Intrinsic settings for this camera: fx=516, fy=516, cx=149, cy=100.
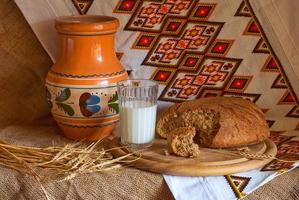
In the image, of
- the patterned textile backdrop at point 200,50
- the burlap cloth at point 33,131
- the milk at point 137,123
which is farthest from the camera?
the patterned textile backdrop at point 200,50

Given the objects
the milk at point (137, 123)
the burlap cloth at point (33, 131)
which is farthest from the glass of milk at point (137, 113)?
the burlap cloth at point (33, 131)

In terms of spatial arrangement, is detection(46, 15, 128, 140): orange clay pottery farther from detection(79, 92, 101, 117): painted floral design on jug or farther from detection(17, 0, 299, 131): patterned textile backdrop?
detection(17, 0, 299, 131): patterned textile backdrop

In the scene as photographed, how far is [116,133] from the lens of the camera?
50.9 inches

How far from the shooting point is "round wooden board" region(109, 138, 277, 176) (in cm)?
103

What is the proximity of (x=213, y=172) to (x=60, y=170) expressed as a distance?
1.03 ft

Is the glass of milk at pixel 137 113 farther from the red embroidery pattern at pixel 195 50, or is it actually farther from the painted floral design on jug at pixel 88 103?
the red embroidery pattern at pixel 195 50

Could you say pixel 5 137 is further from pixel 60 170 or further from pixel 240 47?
pixel 240 47

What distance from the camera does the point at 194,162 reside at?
1061mm

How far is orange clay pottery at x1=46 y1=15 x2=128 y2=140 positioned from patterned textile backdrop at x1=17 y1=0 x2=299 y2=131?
0.40 ft

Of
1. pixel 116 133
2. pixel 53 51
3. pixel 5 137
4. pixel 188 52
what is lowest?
pixel 5 137

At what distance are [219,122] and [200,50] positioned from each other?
0.28 m

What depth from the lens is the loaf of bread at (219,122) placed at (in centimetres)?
113

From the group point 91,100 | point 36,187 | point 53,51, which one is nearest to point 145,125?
point 91,100

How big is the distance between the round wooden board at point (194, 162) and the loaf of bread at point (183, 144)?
1 centimetres
